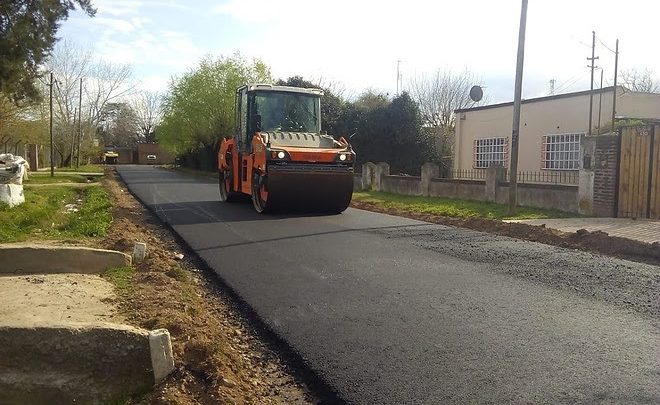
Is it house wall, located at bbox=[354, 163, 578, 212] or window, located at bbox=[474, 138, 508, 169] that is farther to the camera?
window, located at bbox=[474, 138, 508, 169]

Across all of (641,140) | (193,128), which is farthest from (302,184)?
(193,128)

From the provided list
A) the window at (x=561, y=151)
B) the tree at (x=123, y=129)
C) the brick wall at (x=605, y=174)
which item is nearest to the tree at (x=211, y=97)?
the window at (x=561, y=151)

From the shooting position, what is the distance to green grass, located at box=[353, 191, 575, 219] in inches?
609

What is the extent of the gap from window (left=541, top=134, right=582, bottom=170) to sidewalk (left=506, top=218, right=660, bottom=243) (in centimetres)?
1244

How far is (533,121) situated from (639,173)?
15.0 metres

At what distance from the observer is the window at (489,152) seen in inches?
1192

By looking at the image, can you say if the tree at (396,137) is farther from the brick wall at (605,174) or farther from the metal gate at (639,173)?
the metal gate at (639,173)

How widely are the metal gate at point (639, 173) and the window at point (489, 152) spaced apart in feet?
51.8

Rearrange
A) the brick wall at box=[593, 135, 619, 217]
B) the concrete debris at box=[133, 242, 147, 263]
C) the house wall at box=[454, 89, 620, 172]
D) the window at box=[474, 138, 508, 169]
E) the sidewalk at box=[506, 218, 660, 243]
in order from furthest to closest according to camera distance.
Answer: the window at box=[474, 138, 508, 169]
the house wall at box=[454, 89, 620, 172]
the brick wall at box=[593, 135, 619, 217]
the sidewalk at box=[506, 218, 660, 243]
the concrete debris at box=[133, 242, 147, 263]

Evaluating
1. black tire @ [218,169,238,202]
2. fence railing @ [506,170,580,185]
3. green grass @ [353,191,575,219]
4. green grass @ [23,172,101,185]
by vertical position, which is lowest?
green grass @ [353,191,575,219]

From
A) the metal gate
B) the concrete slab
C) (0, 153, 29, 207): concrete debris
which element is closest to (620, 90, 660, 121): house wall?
the metal gate

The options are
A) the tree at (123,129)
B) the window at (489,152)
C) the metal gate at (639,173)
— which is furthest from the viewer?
the tree at (123,129)

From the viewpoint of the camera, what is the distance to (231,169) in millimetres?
17750

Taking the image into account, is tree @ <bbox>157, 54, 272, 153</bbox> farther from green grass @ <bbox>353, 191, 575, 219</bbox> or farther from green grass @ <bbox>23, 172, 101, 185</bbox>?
green grass @ <bbox>353, 191, 575, 219</bbox>
